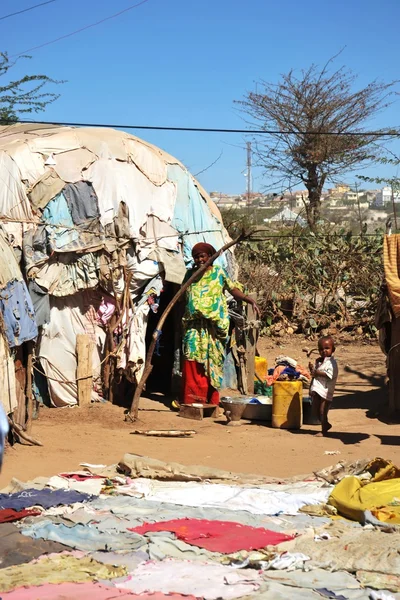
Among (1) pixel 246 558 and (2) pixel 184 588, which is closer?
(2) pixel 184 588

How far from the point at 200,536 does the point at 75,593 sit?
112 cm

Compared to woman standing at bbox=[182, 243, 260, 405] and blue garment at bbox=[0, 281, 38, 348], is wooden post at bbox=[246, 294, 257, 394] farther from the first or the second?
blue garment at bbox=[0, 281, 38, 348]

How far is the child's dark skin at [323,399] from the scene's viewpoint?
8.70 metres

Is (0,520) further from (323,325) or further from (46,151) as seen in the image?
(323,325)

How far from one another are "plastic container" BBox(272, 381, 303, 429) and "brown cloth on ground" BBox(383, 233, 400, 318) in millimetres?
1384

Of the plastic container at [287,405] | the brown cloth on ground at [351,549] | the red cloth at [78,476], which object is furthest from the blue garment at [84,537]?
the plastic container at [287,405]

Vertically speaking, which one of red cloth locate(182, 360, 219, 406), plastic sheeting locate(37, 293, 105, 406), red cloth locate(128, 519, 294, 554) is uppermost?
plastic sheeting locate(37, 293, 105, 406)

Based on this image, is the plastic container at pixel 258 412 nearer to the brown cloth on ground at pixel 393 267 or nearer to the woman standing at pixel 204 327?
the woman standing at pixel 204 327

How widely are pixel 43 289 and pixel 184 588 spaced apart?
593 cm

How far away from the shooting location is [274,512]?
592 centimetres

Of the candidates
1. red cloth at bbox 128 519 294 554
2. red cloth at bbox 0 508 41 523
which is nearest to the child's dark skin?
red cloth at bbox 128 519 294 554

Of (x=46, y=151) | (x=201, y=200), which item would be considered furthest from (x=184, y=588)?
(x=201, y=200)

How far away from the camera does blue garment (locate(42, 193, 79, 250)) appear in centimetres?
998

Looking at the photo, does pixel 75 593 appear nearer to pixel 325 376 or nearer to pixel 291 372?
pixel 325 376
